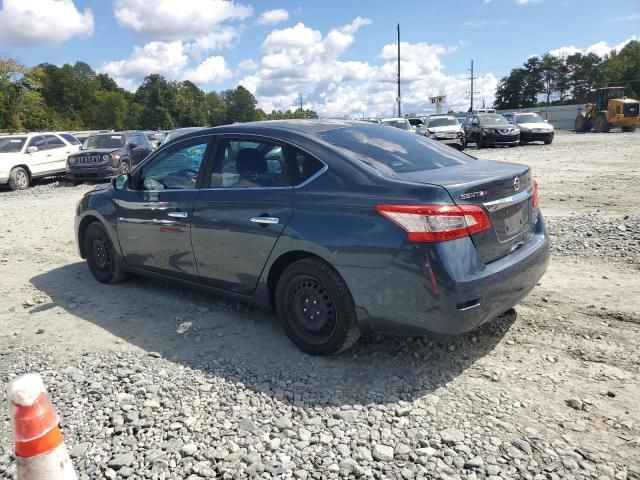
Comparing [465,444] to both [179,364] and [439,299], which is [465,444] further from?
[179,364]

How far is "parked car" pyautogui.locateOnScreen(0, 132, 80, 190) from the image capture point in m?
16.2

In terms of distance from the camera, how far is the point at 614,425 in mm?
2916

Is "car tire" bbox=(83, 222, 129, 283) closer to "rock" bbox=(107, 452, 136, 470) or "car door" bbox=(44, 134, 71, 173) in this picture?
"rock" bbox=(107, 452, 136, 470)

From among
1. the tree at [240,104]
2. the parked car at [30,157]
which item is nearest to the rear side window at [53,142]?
the parked car at [30,157]

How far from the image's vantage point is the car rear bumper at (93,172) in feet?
53.5

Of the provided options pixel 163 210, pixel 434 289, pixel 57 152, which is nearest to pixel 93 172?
pixel 57 152

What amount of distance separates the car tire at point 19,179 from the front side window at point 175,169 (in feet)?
44.0

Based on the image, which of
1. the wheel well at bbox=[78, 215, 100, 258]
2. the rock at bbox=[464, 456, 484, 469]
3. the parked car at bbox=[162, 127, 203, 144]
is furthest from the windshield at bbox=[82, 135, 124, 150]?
the rock at bbox=[464, 456, 484, 469]

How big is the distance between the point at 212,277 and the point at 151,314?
843 millimetres

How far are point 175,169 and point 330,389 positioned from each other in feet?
8.48

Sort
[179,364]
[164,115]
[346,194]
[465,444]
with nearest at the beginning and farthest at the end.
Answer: [465,444] → [346,194] → [179,364] → [164,115]

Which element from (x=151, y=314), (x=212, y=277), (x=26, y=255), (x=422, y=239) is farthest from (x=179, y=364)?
(x=26, y=255)

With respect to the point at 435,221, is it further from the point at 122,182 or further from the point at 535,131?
the point at 535,131

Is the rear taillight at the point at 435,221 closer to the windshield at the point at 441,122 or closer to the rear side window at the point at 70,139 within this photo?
the rear side window at the point at 70,139
